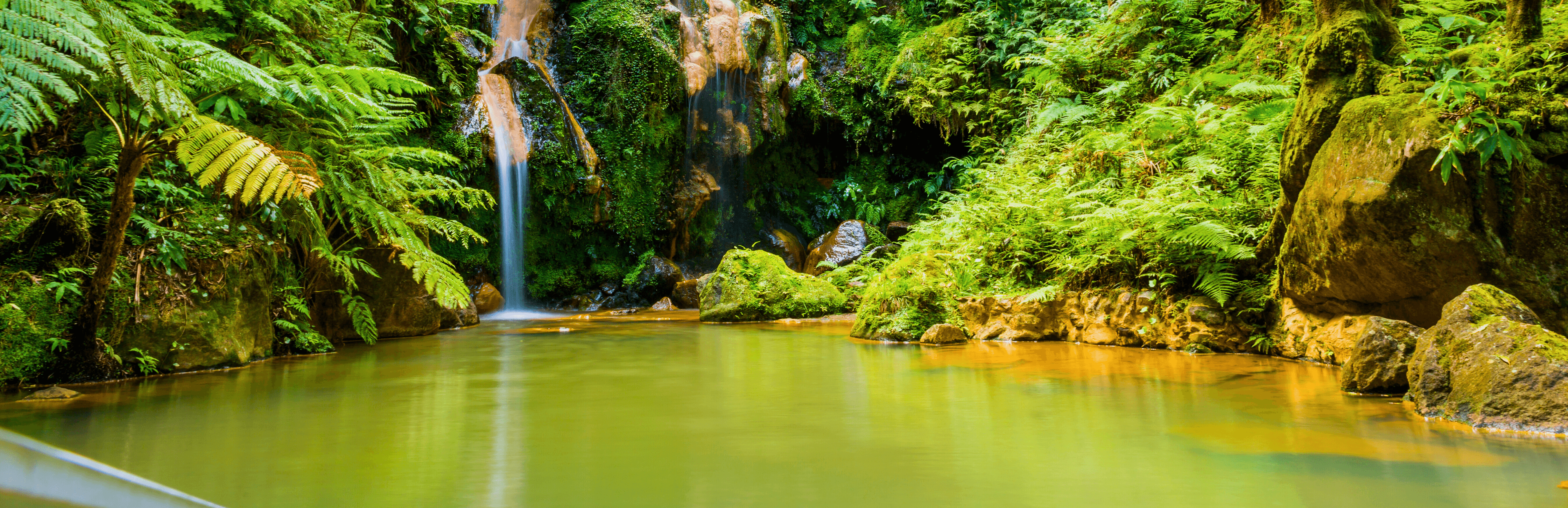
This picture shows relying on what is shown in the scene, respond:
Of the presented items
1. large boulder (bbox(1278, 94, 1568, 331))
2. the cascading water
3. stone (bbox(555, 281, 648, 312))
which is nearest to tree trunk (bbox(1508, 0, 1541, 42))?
large boulder (bbox(1278, 94, 1568, 331))

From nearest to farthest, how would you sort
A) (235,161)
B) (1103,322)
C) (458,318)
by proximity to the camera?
(235,161)
(1103,322)
(458,318)

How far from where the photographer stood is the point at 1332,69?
204 inches

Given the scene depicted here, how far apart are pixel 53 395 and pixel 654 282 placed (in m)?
9.88

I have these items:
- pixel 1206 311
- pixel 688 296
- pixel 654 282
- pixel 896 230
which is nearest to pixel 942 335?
pixel 1206 311

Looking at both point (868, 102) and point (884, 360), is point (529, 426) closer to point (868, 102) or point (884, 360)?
point (884, 360)

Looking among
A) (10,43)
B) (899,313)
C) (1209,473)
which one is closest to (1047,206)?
(899,313)

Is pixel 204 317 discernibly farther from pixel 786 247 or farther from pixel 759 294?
pixel 786 247

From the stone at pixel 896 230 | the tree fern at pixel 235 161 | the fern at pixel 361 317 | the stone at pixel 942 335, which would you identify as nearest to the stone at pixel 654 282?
the stone at pixel 896 230

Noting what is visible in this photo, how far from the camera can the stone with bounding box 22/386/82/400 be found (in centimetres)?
418

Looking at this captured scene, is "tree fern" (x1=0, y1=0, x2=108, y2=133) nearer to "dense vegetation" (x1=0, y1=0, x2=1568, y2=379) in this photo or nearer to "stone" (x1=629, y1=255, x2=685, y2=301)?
"dense vegetation" (x1=0, y1=0, x2=1568, y2=379)

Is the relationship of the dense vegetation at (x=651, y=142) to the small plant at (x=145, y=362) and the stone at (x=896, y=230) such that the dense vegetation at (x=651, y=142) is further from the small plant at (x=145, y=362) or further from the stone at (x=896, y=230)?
the stone at (x=896, y=230)

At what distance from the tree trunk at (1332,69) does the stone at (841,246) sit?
8.52 meters

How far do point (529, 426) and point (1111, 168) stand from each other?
24.0 ft

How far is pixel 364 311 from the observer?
7.17 m
